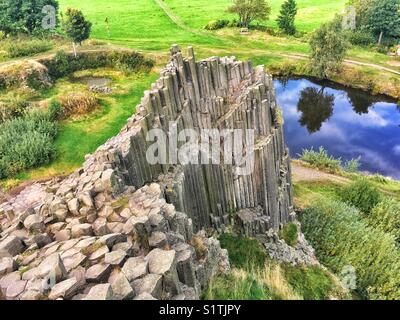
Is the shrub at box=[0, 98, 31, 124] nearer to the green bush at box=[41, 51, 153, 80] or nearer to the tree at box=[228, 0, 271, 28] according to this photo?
the green bush at box=[41, 51, 153, 80]

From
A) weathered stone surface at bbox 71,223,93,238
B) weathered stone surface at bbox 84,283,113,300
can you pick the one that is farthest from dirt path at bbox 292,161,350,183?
weathered stone surface at bbox 84,283,113,300

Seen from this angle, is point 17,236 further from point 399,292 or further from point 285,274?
point 399,292

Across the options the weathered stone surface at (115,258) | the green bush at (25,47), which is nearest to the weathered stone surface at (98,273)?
the weathered stone surface at (115,258)

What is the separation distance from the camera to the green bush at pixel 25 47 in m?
50.3

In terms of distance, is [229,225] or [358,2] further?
[358,2]

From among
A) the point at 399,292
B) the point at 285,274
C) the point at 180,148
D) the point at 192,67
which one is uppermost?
the point at 192,67

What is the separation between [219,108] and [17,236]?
11059mm

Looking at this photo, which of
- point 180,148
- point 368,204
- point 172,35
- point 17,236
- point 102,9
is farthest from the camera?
point 102,9

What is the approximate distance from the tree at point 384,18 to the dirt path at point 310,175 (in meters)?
41.1

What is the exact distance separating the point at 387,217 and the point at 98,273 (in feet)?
74.8

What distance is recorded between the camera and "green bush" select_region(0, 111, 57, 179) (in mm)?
29877

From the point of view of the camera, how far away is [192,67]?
1839 centimetres

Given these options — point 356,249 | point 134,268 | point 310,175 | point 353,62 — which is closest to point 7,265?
point 134,268

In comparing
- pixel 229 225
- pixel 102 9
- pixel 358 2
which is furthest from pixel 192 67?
pixel 102 9
